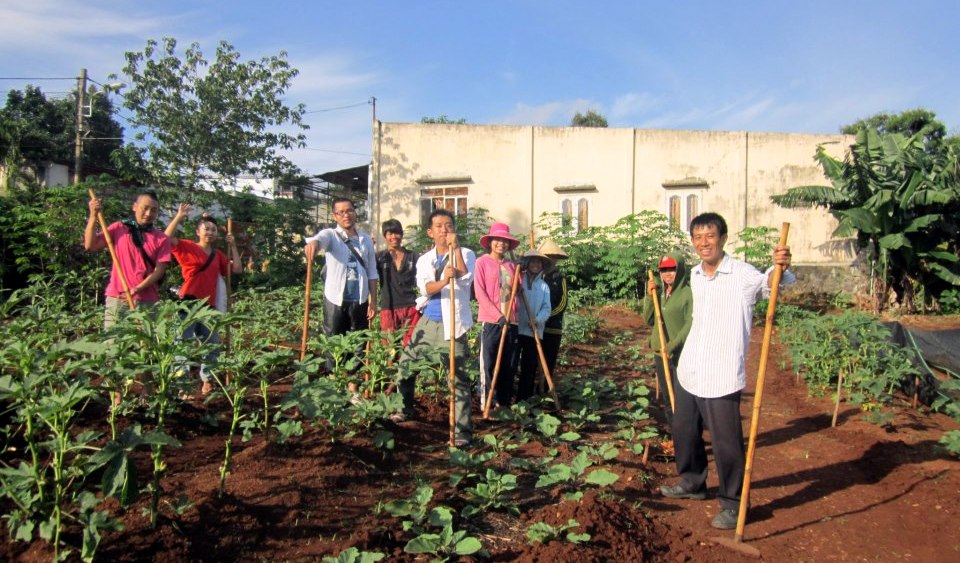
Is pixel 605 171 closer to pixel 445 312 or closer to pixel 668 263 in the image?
pixel 668 263

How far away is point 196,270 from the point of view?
5504 mm

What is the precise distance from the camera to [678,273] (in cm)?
455

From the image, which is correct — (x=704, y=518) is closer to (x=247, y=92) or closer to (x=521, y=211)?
(x=521, y=211)

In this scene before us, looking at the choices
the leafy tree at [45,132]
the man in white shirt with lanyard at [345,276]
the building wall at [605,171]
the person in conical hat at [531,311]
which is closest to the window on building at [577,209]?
the building wall at [605,171]

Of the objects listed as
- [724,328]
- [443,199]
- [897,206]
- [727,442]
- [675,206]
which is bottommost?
[727,442]

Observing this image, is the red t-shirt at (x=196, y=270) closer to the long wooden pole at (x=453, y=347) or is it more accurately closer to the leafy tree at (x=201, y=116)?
the long wooden pole at (x=453, y=347)

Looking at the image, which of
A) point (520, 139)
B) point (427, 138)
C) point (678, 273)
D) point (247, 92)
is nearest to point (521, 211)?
point (520, 139)

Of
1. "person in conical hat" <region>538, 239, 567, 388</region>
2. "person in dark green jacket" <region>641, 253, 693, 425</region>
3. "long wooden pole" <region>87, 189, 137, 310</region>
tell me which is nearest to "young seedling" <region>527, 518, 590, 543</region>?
"person in dark green jacket" <region>641, 253, 693, 425</region>

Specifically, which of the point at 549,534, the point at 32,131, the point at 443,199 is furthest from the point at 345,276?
the point at 32,131

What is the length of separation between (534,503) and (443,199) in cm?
1264

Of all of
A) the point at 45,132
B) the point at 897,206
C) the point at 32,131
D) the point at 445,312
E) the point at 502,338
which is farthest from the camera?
the point at 45,132

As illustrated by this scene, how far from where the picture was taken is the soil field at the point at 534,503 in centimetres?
282

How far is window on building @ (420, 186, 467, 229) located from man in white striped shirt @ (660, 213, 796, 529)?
12.1 metres

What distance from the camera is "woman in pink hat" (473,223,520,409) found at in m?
5.61
